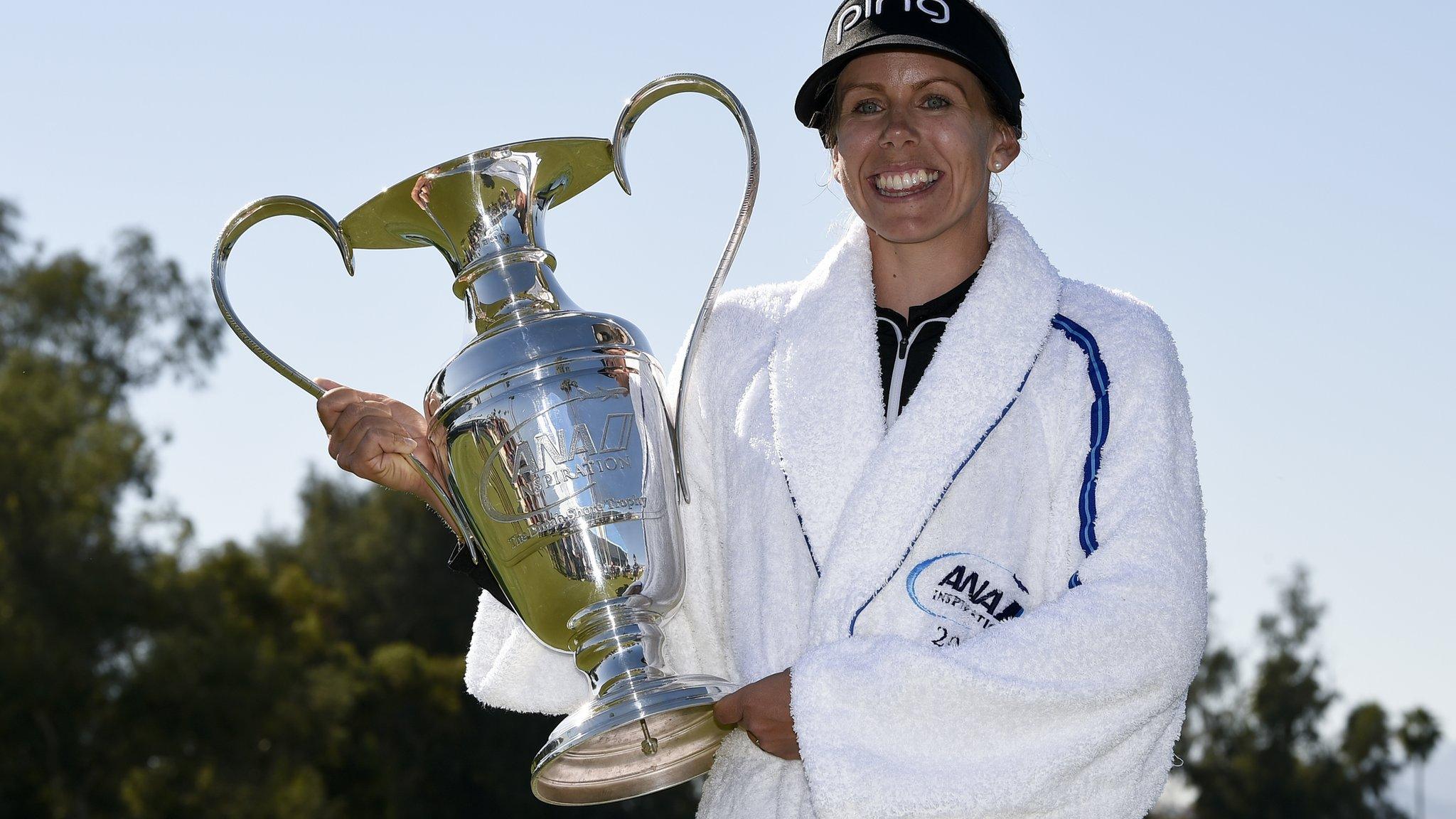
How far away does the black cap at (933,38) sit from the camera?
2.75 m

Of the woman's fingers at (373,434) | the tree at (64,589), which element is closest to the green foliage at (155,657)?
the tree at (64,589)

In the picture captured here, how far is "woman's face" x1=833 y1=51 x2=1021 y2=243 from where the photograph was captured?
9.21 ft

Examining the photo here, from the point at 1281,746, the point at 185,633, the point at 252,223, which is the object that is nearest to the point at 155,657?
the point at 185,633

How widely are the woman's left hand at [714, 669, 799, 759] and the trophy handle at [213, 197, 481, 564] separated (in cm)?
57

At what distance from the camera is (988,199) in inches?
123

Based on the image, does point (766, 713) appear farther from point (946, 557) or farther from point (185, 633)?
point (185, 633)

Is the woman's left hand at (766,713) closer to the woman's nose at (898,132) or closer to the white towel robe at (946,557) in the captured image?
the white towel robe at (946,557)

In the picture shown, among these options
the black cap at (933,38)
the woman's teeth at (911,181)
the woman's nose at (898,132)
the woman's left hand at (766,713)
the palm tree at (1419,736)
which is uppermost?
the palm tree at (1419,736)

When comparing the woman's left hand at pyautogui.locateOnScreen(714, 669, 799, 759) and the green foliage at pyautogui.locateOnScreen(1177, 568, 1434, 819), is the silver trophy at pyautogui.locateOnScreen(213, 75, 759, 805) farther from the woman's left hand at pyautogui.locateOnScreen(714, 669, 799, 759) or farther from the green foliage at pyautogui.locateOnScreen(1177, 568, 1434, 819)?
the green foliage at pyautogui.locateOnScreen(1177, 568, 1434, 819)

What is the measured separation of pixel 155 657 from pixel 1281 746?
31626 millimetres

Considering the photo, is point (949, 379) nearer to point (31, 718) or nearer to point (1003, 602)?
point (1003, 602)

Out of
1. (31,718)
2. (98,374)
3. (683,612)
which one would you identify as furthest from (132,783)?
(683,612)

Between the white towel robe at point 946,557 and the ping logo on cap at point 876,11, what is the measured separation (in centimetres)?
39

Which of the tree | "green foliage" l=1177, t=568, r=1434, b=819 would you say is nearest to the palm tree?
"green foliage" l=1177, t=568, r=1434, b=819
